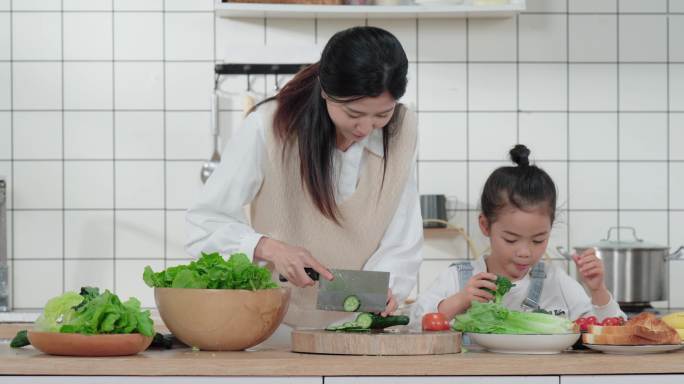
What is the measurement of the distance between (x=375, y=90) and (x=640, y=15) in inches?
74.1

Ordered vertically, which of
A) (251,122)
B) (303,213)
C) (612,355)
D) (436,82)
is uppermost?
(436,82)

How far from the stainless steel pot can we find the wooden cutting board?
4.80ft

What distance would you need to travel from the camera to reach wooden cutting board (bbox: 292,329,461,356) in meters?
1.58

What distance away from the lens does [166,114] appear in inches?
130

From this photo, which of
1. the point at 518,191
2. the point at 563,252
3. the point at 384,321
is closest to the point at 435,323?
the point at 384,321

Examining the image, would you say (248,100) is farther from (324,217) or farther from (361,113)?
(361,113)

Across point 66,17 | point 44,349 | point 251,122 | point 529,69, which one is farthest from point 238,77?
point 44,349

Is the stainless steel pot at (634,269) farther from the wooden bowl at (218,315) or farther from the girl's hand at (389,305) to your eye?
the wooden bowl at (218,315)

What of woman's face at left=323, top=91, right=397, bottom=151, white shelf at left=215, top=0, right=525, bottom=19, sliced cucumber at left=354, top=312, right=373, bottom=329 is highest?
white shelf at left=215, top=0, right=525, bottom=19

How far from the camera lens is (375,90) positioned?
70.3 inches

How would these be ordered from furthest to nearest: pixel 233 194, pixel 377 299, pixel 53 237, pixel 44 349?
pixel 53 237 → pixel 233 194 → pixel 377 299 → pixel 44 349

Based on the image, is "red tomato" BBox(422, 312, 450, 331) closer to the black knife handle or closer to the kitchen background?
the black knife handle

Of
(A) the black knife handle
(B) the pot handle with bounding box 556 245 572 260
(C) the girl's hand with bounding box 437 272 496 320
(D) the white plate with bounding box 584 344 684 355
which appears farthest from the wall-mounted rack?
(D) the white plate with bounding box 584 344 684 355

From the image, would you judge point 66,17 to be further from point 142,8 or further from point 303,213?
point 303,213
